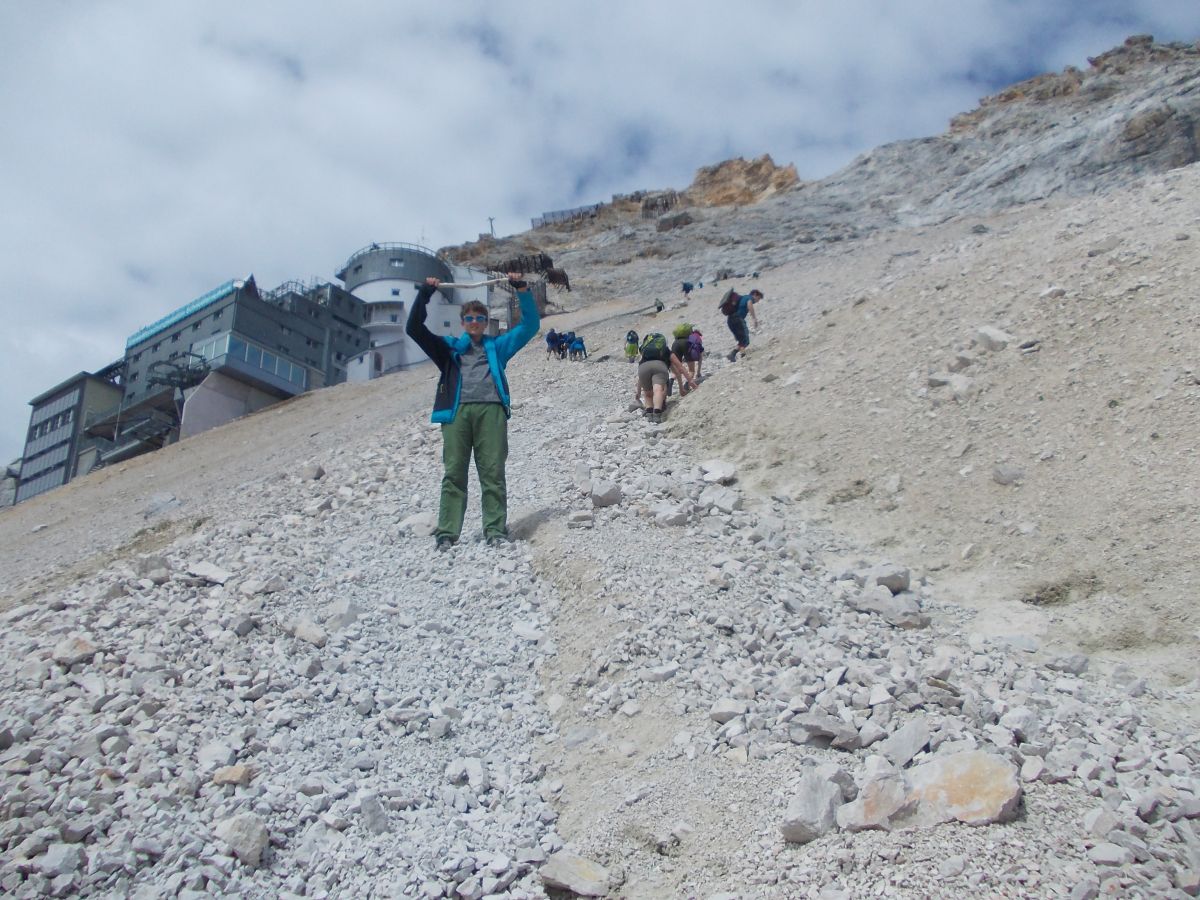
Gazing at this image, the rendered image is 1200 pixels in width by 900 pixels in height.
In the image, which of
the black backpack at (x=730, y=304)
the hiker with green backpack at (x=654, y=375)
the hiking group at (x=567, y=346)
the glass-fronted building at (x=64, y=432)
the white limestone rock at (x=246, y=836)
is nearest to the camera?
the white limestone rock at (x=246, y=836)

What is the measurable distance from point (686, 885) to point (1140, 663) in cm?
378

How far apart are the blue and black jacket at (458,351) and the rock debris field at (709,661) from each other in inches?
53.7

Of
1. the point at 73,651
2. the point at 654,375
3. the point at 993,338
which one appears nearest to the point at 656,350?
the point at 654,375

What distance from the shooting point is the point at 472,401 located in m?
9.41

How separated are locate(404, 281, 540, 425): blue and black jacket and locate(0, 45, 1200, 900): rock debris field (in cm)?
136

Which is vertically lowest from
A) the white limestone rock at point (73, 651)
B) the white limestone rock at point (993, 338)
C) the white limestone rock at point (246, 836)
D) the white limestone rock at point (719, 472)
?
the white limestone rock at point (246, 836)

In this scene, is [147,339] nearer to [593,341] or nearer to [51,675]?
[593,341]

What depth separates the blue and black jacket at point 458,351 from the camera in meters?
9.30

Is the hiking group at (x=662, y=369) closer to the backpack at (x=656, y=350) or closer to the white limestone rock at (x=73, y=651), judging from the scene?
the backpack at (x=656, y=350)

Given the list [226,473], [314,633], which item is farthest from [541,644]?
[226,473]

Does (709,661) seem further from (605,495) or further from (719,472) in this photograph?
(719,472)

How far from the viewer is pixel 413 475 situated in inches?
502

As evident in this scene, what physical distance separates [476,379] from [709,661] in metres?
4.53

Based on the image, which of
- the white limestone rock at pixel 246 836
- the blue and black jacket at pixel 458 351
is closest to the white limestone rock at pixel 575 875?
the white limestone rock at pixel 246 836
